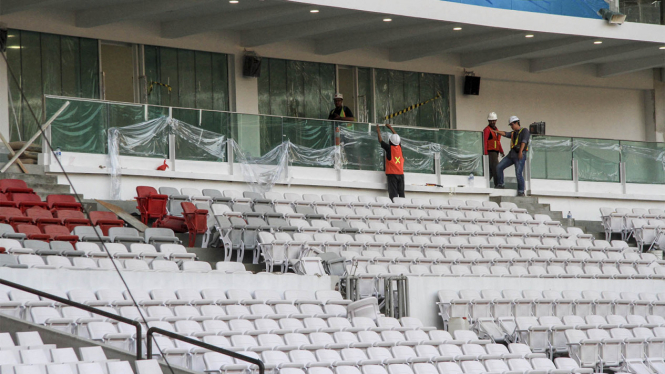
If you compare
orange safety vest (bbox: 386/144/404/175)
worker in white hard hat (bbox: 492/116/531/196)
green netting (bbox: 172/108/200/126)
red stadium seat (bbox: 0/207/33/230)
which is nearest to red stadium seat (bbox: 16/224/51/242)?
red stadium seat (bbox: 0/207/33/230)

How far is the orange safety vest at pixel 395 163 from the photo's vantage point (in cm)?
1841

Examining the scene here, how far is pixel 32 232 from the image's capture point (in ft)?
41.7

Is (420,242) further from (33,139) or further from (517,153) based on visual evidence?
(33,139)

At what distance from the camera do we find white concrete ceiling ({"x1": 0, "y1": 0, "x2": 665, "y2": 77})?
18062 millimetres

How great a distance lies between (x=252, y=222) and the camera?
14.7 meters

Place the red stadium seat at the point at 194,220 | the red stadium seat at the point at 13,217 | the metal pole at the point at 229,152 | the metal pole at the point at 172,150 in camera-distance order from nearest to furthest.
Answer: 1. the red stadium seat at the point at 13,217
2. the red stadium seat at the point at 194,220
3. the metal pole at the point at 172,150
4. the metal pole at the point at 229,152

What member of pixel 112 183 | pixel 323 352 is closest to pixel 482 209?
pixel 112 183

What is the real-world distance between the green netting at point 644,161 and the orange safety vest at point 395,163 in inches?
217

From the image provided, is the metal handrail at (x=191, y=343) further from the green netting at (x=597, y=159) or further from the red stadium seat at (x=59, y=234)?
the green netting at (x=597, y=159)

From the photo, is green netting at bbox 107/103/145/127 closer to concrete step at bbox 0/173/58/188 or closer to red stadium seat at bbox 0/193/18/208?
→ concrete step at bbox 0/173/58/188

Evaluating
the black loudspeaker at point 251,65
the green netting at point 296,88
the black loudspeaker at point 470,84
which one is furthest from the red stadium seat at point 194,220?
the black loudspeaker at point 470,84

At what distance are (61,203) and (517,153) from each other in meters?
→ 9.48

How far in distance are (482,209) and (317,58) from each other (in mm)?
5559

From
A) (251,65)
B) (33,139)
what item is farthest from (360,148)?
(33,139)
